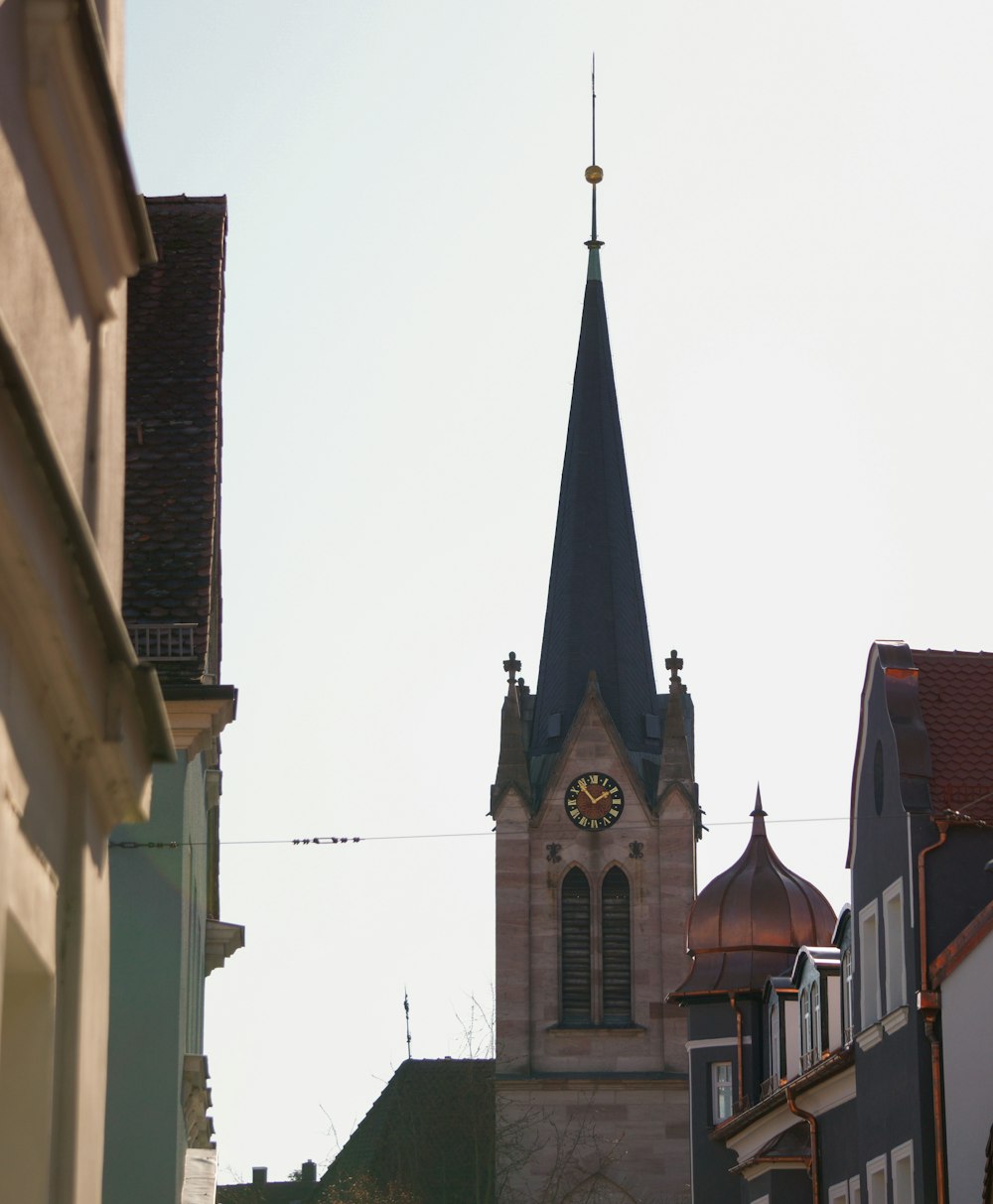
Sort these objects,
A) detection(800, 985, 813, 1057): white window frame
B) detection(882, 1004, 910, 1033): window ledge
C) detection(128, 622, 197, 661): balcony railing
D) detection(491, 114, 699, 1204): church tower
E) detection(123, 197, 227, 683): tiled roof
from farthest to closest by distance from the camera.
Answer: detection(491, 114, 699, 1204): church tower < detection(800, 985, 813, 1057): white window frame < detection(882, 1004, 910, 1033): window ledge < detection(123, 197, 227, 683): tiled roof < detection(128, 622, 197, 661): balcony railing

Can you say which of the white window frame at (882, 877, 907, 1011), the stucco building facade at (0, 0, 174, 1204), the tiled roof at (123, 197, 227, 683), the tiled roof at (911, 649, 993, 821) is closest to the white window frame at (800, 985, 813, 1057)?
the white window frame at (882, 877, 907, 1011)

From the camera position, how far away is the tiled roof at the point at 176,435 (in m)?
14.0

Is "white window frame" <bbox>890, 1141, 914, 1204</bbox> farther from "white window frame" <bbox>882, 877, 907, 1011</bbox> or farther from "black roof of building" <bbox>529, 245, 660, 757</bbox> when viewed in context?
"black roof of building" <bbox>529, 245, 660, 757</bbox>

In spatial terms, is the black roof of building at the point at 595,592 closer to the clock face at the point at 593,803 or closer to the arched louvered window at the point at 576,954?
the clock face at the point at 593,803

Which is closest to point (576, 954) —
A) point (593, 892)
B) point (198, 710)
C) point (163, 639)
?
point (593, 892)

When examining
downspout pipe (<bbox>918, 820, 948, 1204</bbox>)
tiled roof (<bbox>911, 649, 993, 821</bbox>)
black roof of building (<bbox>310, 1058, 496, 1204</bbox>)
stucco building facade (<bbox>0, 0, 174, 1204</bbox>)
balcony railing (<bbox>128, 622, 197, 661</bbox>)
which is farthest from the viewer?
black roof of building (<bbox>310, 1058, 496, 1204</bbox>)

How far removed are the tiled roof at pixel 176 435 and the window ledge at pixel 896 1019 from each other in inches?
275

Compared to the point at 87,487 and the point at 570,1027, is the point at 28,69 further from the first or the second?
the point at 570,1027

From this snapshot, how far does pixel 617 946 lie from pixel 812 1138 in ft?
117

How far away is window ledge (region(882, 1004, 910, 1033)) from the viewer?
1956 centimetres

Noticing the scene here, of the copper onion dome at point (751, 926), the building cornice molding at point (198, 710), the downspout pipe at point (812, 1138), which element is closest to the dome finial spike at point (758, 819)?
the copper onion dome at point (751, 926)

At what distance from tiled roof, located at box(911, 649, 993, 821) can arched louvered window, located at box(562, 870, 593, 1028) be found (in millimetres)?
39720

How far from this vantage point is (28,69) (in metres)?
6.23

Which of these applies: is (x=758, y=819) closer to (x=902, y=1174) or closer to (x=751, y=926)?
(x=751, y=926)
